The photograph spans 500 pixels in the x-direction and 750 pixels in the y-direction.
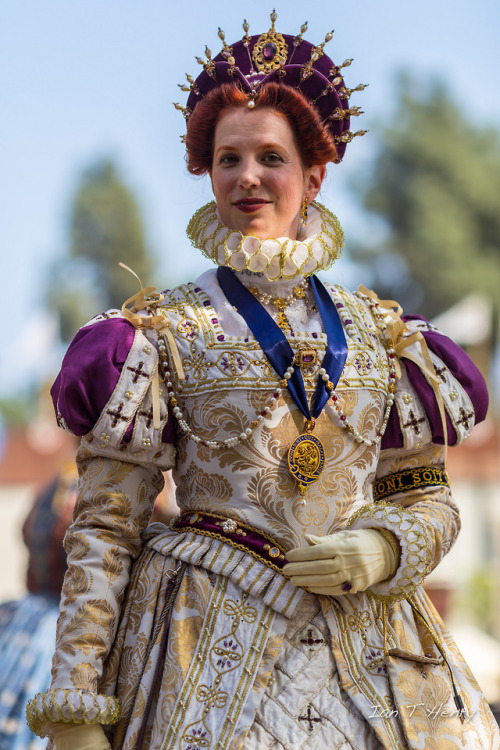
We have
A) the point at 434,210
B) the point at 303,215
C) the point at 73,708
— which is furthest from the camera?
the point at 434,210

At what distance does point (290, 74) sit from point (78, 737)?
1537mm

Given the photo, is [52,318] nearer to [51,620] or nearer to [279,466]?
[51,620]

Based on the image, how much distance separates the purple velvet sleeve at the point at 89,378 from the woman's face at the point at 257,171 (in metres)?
0.43

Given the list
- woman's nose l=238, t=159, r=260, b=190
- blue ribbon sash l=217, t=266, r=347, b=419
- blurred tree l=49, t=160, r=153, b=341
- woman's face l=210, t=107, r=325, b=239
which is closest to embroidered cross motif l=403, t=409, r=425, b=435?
blue ribbon sash l=217, t=266, r=347, b=419

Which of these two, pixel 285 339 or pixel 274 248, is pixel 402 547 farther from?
pixel 274 248

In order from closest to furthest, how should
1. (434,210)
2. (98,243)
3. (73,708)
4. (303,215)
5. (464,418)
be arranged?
(73,708) < (464,418) < (303,215) < (434,210) < (98,243)

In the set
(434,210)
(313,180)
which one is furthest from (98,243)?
(313,180)

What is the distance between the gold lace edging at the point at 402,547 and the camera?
6.74 ft

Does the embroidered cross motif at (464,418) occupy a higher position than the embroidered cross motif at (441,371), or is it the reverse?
the embroidered cross motif at (441,371)

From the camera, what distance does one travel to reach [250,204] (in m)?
2.29

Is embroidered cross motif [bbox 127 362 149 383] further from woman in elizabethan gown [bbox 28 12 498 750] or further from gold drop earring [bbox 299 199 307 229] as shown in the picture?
gold drop earring [bbox 299 199 307 229]

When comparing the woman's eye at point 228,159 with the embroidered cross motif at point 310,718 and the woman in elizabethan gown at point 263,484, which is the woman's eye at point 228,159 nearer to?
the woman in elizabethan gown at point 263,484

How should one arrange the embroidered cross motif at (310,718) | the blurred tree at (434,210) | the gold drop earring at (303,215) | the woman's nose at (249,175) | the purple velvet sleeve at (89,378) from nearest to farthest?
the embroidered cross motif at (310,718), the purple velvet sleeve at (89,378), the woman's nose at (249,175), the gold drop earring at (303,215), the blurred tree at (434,210)

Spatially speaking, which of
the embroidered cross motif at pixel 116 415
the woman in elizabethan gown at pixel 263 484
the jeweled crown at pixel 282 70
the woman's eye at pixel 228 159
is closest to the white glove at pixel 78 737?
the woman in elizabethan gown at pixel 263 484
